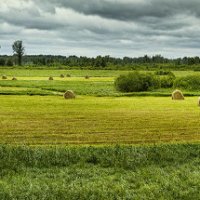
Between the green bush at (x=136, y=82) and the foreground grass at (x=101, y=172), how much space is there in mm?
35591

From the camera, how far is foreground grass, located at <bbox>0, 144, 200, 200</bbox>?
10969 mm

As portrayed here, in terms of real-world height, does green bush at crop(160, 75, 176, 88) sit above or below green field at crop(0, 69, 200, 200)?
below

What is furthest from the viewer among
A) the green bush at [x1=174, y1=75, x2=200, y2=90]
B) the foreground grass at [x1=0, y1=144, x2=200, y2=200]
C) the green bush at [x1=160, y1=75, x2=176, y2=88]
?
the green bush at [x1=160, y1=75, x2=176, y2=88]

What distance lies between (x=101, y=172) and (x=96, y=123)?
9.97 meters

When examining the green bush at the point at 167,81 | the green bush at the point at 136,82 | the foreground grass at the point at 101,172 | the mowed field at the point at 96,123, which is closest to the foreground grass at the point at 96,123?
the mowed field at the point at 96,123

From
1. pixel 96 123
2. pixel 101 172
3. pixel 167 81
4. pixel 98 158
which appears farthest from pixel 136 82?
pixel 101 172

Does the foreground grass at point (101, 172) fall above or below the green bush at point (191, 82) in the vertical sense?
above

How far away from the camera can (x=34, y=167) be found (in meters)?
13.3

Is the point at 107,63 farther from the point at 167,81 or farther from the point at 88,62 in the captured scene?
the point at 167,81

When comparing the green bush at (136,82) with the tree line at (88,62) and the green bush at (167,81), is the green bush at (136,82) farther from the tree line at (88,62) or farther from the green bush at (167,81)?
the tree line at (88,62)

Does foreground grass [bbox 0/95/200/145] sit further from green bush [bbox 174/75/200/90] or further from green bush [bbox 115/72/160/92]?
green bush [bbox 174/75/200/90]

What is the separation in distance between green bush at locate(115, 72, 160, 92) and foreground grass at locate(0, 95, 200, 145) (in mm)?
18630

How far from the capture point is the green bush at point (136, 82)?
51.5 metres

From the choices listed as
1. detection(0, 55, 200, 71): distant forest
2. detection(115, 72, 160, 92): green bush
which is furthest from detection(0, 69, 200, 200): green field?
detection(0, 55, 200, 71): distant forest
